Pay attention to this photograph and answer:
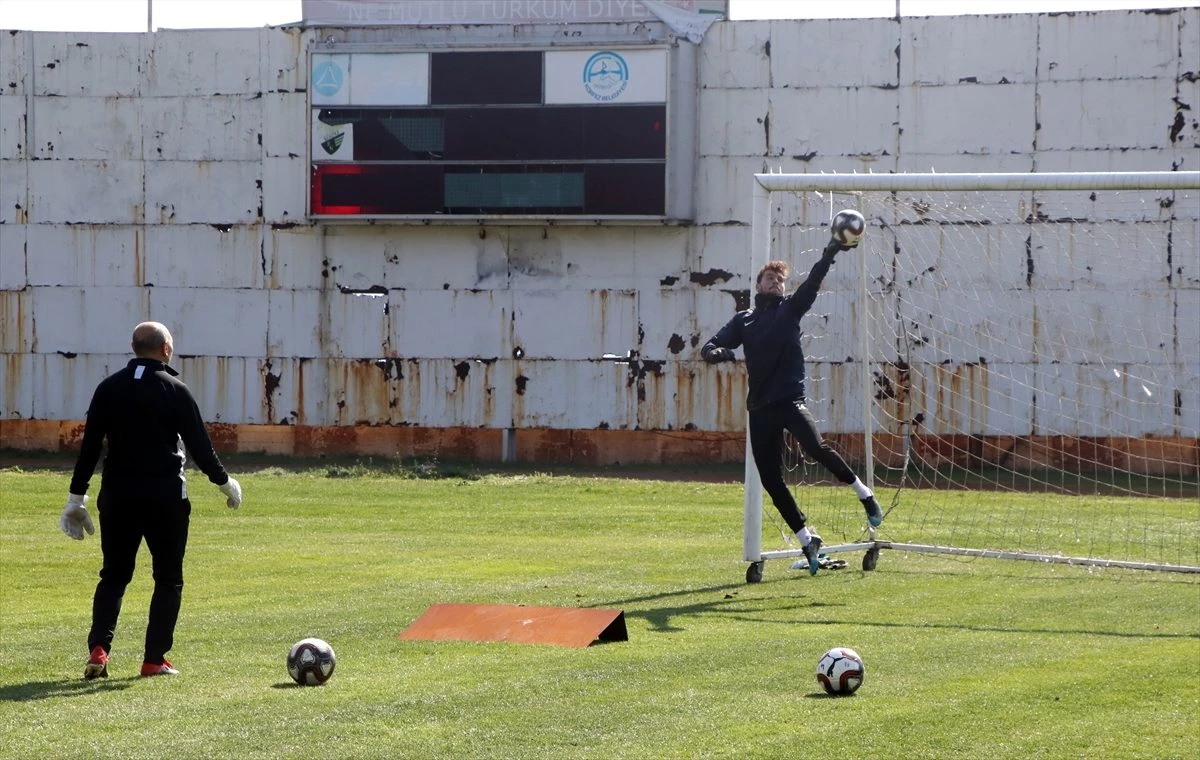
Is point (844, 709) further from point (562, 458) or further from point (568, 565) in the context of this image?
point (562, 458)

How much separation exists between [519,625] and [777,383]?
3.10 meters

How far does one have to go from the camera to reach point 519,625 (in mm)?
9578

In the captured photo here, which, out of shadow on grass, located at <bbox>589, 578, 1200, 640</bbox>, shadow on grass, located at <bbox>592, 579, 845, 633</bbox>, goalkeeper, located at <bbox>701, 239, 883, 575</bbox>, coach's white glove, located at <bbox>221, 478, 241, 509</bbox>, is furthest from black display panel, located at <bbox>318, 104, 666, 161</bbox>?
coach's white glove, located at <bbox>221, 478, 241, 509</bbox>

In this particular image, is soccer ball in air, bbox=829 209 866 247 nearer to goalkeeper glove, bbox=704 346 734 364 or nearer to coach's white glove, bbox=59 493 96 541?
goalkeeper glove, bbox=704 346 734 364

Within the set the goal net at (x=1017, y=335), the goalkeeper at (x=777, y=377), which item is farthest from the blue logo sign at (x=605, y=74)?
the goalkeeper at (x=777, y=377)

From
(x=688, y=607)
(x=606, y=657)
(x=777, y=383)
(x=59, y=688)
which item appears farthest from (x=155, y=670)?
(x=777, y=383)

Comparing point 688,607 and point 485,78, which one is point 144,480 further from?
point 485,78

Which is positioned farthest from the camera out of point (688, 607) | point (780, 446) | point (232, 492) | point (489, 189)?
point (489, 189)

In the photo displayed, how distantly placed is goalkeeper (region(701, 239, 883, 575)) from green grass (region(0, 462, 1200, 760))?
0.84m

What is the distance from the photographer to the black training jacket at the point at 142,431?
8305 millimetres

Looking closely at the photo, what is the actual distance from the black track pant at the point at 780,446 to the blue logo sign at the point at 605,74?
13919mm

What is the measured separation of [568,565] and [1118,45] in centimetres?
1560

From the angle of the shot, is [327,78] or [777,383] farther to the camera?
[327,78]

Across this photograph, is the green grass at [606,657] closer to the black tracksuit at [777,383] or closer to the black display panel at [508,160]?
the black tracksuit at [777,383]
